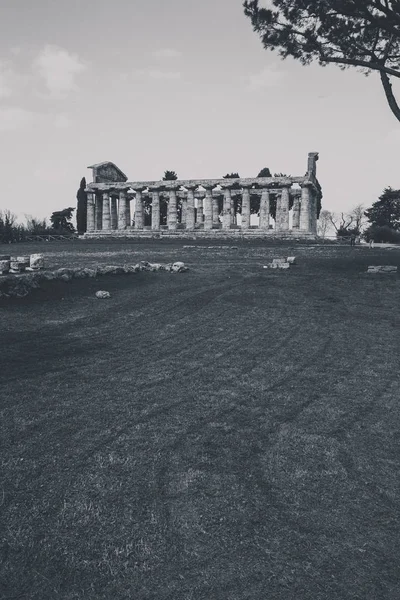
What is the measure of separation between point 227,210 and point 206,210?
7.25ft

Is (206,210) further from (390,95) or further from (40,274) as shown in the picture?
(40,274)

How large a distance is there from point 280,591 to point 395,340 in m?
6.89

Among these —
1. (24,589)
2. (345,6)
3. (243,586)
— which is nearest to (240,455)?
(243,586)

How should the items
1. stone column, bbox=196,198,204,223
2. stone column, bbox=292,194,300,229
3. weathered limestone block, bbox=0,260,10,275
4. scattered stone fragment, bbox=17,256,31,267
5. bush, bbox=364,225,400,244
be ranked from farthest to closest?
stone column, bbox=196,198,204,223, stone column, bbox=292,194,300,229, bush, bbox=364,225,400,244, scattered stone fragment, bbox=17,256,31,267, weathered limestone block, bbox=0,260,10,275

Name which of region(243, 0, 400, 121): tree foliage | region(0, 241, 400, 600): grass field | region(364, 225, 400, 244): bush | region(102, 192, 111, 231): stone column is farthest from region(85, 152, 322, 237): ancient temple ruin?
region(0, 241, 400, 600): grass field

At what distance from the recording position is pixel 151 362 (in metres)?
7.57

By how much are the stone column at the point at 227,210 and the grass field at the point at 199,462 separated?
37491 mm

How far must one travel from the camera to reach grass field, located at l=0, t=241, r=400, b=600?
3.23 meters

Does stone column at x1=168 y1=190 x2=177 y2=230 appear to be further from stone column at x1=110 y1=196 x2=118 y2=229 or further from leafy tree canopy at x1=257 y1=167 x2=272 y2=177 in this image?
leafy tree canopy at x1=257 y1=167 x2=272 y2=177

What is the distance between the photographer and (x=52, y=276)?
44.7 ft

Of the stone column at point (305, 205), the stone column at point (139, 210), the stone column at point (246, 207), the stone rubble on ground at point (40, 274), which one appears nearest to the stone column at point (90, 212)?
the stone column at point (139, 210)

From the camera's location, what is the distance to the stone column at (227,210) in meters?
46.4

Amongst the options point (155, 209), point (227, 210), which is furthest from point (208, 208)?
point (155, 209)

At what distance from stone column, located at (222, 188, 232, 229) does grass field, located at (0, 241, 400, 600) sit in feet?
123
